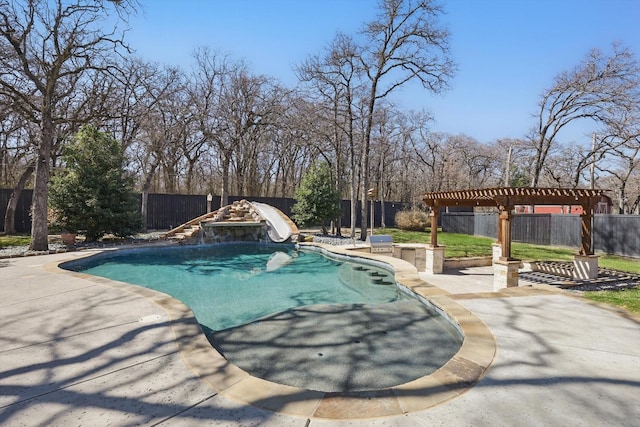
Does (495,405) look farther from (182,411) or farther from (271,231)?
(271,231)

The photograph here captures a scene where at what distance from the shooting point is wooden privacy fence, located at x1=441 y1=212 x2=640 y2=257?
38.9 ft

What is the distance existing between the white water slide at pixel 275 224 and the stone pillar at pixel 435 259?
5698 mm

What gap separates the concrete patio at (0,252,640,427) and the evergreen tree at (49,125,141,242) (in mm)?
7604

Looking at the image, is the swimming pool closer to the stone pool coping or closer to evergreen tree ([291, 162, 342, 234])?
the stone pool coping

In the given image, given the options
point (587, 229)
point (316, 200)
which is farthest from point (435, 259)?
point (316, 200)

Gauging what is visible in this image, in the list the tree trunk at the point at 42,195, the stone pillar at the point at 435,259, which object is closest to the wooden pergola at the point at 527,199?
the stone pillar at the point at 435,259

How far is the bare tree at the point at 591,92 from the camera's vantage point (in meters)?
13.8

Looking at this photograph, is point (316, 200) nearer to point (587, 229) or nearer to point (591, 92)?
point (587, 229)

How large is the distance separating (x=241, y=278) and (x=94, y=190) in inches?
272

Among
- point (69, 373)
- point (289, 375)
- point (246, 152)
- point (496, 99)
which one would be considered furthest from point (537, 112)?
point (69, 373)

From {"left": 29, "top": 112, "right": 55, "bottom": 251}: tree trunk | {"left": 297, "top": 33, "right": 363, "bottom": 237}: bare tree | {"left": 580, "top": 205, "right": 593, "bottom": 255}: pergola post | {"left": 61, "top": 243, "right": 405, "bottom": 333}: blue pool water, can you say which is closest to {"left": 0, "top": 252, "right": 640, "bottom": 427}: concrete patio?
{"left": 61, "top": 243, "right": 405, "bottom": 333}: blue pool water

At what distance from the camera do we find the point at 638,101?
45.1 feet

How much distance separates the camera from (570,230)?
13.6 m

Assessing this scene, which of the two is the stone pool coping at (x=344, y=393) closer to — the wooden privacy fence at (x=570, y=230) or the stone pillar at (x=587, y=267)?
the stone pillar at (x=587, y=267)
